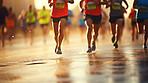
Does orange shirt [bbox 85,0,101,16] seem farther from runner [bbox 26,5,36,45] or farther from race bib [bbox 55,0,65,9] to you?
runner [bbox 26,5,36,45]

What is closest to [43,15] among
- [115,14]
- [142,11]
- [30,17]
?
[30,17]

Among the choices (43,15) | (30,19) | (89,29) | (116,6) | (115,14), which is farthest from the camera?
(43,15)

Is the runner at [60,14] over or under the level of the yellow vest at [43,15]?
over

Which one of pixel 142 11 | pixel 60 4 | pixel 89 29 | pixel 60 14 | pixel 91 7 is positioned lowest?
pixel 89 29

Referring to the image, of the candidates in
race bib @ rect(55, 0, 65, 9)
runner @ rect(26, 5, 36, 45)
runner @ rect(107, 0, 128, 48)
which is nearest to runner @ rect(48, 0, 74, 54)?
race bib @ rect(55, 0, 65, 9)

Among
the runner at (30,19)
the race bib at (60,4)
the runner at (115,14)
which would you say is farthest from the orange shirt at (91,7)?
the runner at (30,19)

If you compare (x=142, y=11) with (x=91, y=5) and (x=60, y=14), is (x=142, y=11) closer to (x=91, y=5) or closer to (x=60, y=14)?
(x=91, y=5)

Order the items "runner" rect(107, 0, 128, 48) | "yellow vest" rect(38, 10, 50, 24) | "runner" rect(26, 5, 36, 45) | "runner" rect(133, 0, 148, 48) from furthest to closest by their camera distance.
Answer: "yellow vest" rect(38, 10, 50, 24) → "runner" rect(26, 5, 36, 45) → "runner" rect(107, 0, 128, 48) → "runner" rect(133, 0, 148, 48)

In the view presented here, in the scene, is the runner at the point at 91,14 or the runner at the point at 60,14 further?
the runner at the point at 91,14

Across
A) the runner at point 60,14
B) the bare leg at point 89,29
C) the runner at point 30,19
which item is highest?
the runner at point 60,14

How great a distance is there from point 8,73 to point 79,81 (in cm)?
174

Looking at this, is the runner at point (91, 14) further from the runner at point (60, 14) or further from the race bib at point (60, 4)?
the race bib at point (60, 4)

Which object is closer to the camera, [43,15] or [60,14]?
[60,14]

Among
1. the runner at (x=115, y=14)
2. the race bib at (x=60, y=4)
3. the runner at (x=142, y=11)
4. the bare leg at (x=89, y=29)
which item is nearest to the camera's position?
the race bib at (x=60, y=4)
